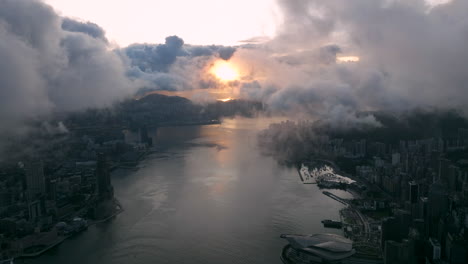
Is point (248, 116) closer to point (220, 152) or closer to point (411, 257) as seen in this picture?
point (220, 152)

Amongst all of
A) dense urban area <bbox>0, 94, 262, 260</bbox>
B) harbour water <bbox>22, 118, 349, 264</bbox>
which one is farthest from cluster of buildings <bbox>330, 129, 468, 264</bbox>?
dense urban area <bbox>0, 94, 262, 260</bbox>

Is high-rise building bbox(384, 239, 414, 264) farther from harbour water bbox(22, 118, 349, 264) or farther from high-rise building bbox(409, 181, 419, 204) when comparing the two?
high-rise building bbox(409, 181, 419, 204)

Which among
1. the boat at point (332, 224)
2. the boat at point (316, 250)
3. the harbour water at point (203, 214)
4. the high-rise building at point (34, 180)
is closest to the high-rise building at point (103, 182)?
the harbour water at point (203, 214)

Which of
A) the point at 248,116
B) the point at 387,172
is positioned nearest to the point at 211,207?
the point at 387,172

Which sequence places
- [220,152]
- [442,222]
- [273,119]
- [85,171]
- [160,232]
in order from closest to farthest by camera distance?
[442,222] < [160,232] < [85,171] < [220,152] < [273,119]

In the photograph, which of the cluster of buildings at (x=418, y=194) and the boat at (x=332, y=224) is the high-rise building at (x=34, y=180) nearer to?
the boat at (x=332, y=224)

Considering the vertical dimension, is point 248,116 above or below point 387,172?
above
